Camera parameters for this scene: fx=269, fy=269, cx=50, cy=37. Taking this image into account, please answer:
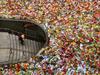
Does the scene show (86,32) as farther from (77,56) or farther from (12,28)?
(12,28)

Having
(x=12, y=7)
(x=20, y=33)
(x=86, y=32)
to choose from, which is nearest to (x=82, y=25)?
(x=86, y=32)

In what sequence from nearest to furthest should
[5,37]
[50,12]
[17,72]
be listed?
[17,72] < [5,37] < [50,12]

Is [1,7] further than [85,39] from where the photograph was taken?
Yes

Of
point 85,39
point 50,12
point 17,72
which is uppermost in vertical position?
point 50,12

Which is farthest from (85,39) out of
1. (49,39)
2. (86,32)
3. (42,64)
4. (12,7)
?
(12,7)

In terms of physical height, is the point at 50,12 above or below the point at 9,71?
above

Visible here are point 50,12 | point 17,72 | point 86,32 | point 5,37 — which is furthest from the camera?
point 50,12
